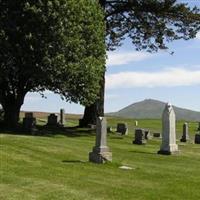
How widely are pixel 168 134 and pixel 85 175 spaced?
1023 centimetres

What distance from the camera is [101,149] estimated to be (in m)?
20.4

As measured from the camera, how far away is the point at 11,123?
34.2m

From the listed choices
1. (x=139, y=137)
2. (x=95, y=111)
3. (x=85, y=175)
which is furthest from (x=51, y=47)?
(x=85, y=175)

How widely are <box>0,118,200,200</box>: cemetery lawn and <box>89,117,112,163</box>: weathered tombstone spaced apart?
375 millimetres

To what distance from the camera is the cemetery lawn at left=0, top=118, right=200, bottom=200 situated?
1369cm

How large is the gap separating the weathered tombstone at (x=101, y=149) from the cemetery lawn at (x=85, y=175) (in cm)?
37

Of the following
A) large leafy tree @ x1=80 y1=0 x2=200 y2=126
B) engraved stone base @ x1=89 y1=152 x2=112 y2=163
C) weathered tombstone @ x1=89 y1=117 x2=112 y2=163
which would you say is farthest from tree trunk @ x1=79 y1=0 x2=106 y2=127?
engraved stone base @ x1=89 y1=152 x2=112 y2=163

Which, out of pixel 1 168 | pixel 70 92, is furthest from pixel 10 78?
pixel 1 168

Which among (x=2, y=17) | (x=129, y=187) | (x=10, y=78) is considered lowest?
(x=129, y=187)

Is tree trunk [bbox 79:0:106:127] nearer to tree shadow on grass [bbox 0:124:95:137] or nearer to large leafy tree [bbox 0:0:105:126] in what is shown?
tree shadow on grass [bbox 0:124:95:137]

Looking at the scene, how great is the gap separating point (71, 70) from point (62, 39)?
5.83ft

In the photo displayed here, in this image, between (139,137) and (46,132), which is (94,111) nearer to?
(46,132)

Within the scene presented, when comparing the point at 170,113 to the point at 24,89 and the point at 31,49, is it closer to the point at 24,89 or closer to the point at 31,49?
the point at 31,49

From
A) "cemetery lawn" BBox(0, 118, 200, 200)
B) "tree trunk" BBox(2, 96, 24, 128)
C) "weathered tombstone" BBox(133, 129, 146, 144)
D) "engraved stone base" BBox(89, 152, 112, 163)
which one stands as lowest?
"cemetery lawn" BBox(0, 118, 200, 200)
